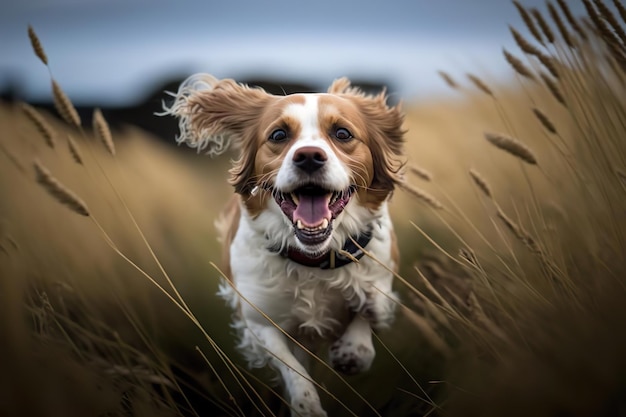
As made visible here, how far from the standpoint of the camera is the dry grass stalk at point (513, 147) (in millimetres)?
2129

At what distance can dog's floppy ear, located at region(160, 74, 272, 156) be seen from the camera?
2.90m

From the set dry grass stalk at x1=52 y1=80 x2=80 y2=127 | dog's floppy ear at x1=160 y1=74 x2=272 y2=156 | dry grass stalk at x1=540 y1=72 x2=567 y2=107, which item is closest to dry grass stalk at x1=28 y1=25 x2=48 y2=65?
dry grass stalk at x1=52 y1=80 x2=80 y2=127

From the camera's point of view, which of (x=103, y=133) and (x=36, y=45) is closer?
(x=36, y=45)

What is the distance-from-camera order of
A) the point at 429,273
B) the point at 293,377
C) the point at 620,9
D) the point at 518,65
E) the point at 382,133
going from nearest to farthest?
1. the point at 620,9
2. the point at 518,65
3. the point at 293,377
4. the point at 382,133
5. the point at 429,273

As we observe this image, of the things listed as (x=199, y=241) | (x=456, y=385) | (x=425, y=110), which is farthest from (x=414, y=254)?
(x=456, y=385)

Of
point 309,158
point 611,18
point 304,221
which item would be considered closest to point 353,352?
point 304,221

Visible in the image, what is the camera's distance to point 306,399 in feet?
7.98

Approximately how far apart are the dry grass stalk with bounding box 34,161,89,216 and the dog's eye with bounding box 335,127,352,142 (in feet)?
3.47

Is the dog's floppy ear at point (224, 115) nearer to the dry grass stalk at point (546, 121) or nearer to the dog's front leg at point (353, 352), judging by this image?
the dog's front leg at point (353, 352)

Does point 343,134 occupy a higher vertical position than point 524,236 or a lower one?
higher

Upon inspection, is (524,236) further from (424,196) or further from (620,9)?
(620,9)

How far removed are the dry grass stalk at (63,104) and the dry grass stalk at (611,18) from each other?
192cm

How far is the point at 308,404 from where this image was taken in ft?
7.97

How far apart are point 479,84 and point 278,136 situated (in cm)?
88
